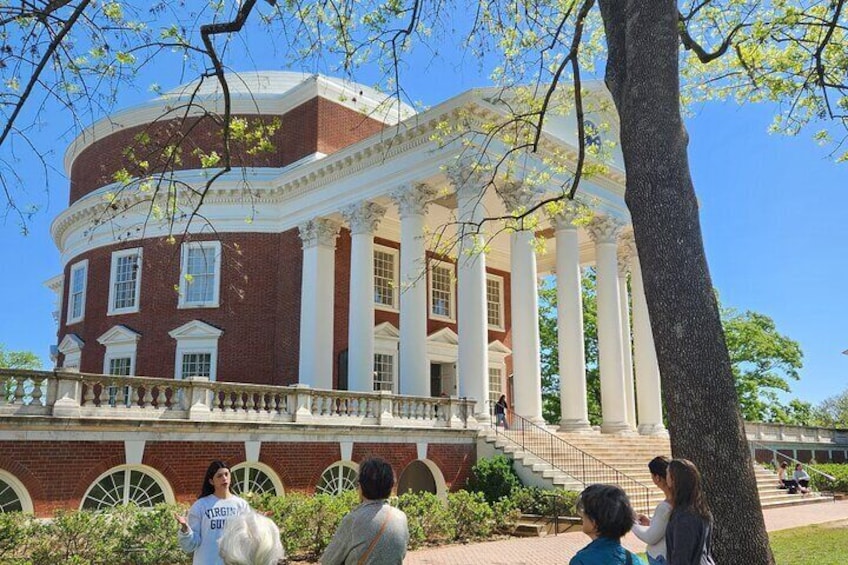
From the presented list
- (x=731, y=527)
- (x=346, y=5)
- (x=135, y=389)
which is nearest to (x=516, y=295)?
(x=135, y=389)

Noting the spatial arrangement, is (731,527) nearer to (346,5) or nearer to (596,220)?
(346,5)

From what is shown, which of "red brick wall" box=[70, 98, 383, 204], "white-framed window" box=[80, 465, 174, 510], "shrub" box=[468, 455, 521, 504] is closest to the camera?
"white-framed window" box=[80, 465, 174, 510]

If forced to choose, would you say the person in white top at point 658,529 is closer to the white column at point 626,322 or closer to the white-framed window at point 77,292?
the white column at point 626,322

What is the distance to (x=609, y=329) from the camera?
28.1 metres

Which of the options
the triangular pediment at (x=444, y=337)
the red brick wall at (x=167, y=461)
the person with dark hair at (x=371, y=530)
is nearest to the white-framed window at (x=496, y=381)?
the triangular pediment at (x=444, y=337)

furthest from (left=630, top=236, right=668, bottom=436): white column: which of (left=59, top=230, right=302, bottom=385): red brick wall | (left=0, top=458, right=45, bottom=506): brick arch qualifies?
(left=0, top=458, right=45, bottom=506): brick arch

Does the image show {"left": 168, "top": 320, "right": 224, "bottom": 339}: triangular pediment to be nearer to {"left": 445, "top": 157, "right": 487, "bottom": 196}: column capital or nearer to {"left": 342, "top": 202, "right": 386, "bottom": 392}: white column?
{"left": 342, "top": 202, "right": 386, "bottom": 392}: white column

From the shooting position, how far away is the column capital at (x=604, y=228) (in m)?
28.9

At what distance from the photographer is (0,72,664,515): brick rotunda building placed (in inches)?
631

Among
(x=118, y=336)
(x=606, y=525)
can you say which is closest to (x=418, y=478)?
(x=118, y=336)

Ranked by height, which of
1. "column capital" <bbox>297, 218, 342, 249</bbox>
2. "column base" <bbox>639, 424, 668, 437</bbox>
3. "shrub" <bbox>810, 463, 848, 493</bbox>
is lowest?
"shrub" <bbox>810, 463, 848, 493</bbox>

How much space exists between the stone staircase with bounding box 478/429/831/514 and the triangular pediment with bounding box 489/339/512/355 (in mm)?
8639

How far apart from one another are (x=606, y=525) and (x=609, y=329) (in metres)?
24.8

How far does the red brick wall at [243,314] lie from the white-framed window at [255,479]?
33.8 feet
